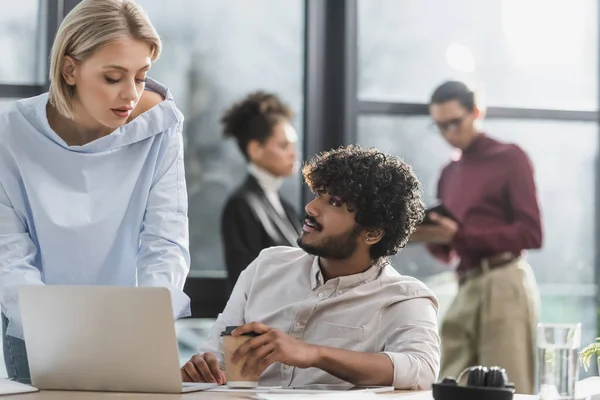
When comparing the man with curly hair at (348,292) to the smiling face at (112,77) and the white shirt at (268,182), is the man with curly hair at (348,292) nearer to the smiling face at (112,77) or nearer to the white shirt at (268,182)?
the smiling face at (112,77)

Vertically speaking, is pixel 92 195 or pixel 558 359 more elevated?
pixel 92 195

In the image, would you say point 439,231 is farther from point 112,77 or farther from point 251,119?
point 112,77

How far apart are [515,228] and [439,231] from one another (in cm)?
30

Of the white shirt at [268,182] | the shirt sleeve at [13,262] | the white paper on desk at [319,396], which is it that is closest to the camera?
the white paper on desk at [319,396]

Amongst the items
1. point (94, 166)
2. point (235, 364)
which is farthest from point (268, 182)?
point (235, 364)

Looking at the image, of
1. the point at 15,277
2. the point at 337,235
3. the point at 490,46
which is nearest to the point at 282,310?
the point at 337,235

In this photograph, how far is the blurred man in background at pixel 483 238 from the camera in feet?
13.4

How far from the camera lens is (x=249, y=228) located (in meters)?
3.93

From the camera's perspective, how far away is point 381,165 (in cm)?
227

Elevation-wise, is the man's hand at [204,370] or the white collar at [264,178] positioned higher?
the white collar at [264,178]

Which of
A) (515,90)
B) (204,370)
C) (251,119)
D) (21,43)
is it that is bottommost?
(204,370)

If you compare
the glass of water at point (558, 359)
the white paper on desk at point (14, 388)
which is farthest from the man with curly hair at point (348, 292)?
the glass of water at point (558, 359)

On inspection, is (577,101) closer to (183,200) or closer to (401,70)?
(401,70)

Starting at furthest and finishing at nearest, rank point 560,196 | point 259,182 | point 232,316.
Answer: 1. point 560,196
2. point 259,182
3. point 232,316
